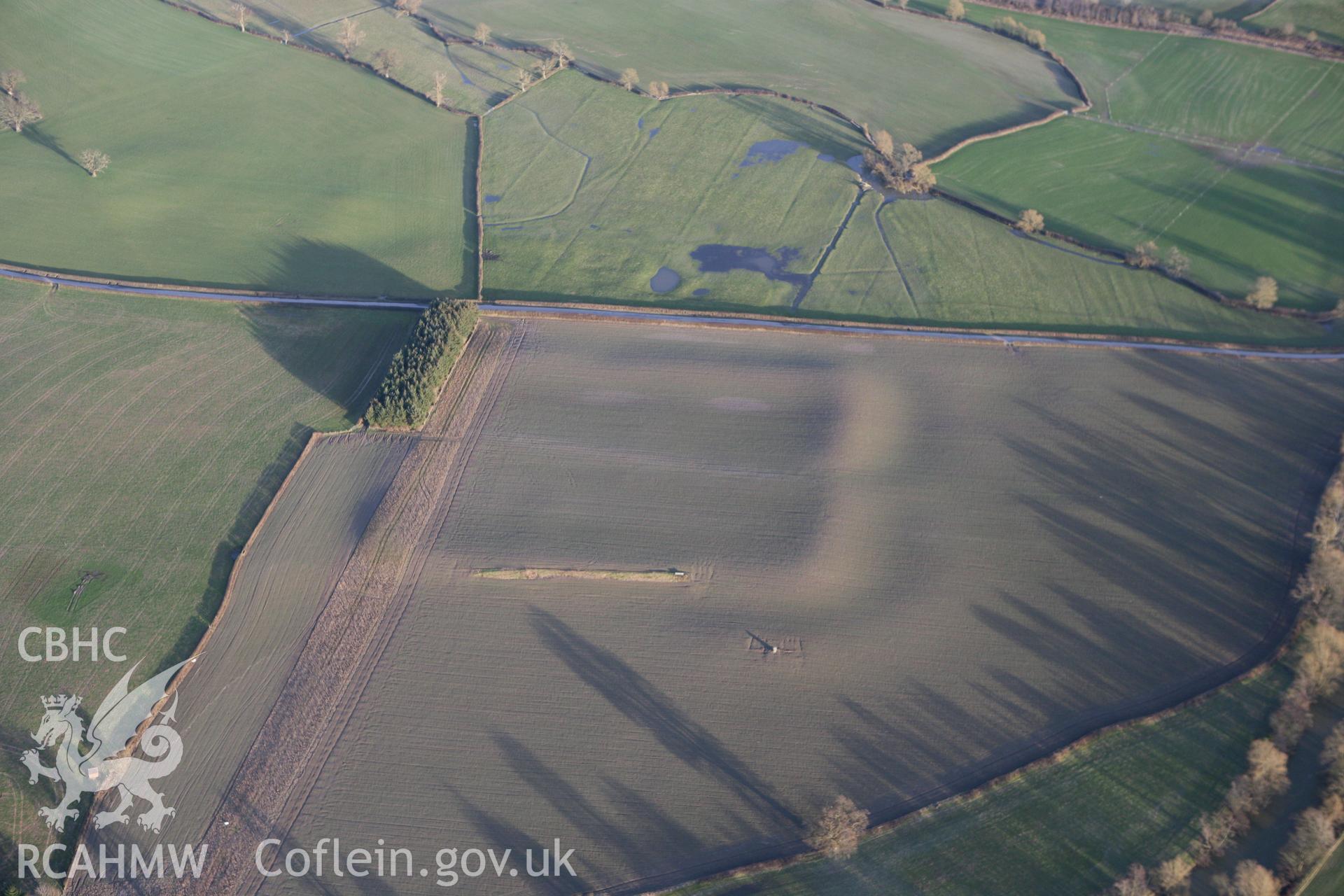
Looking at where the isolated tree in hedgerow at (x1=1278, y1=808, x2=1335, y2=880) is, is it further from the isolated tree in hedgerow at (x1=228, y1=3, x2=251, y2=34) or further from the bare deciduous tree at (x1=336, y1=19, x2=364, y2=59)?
the isolated tree in hedgerow at (x1=228, y1=3, x2=251, y2=34)

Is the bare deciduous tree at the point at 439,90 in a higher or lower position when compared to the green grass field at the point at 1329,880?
higher

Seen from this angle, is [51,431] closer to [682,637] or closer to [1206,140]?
[682,637]

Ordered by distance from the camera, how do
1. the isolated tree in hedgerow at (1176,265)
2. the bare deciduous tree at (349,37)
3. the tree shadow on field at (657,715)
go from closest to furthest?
the tree shadow on field at (657,715), the isolated tree in hedgerow at (1176,265), the bare deciduous tree at (349,37)

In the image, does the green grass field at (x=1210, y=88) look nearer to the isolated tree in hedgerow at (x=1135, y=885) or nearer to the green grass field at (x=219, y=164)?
the green grass field at (x=219, y=164)

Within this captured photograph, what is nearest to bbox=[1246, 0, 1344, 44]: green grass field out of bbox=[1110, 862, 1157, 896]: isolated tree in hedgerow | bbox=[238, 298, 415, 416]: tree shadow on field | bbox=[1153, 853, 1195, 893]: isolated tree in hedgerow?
bbox=[1153, 853, 1195, 893]: isolated tree in hedgerow

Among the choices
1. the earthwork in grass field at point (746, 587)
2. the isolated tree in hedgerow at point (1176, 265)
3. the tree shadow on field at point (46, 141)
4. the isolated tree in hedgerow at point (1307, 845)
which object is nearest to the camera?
the isolated tree in hedgerow at point (1307, 845)

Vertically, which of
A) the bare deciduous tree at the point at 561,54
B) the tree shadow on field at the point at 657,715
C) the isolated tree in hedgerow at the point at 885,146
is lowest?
the tree shadow on field at the point at 657,715

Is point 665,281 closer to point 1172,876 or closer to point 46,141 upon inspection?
point 1172,876

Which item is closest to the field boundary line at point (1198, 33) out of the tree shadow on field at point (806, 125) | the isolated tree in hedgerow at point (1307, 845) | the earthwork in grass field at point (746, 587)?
the tree shadow on field at point (806, 125)
